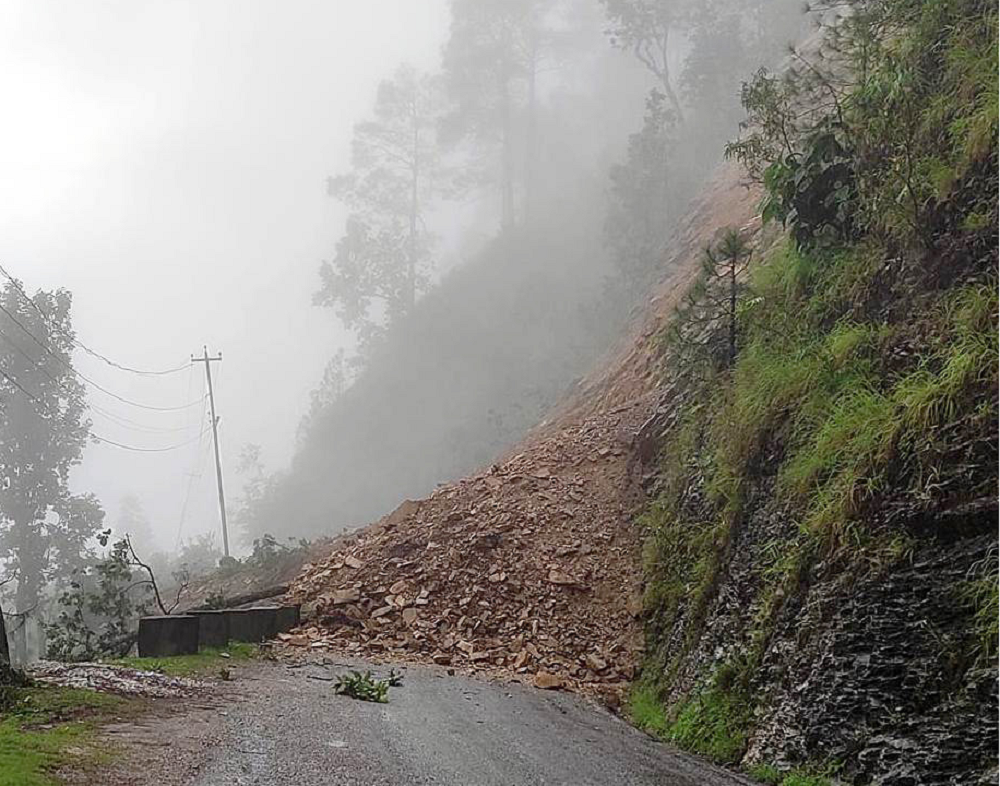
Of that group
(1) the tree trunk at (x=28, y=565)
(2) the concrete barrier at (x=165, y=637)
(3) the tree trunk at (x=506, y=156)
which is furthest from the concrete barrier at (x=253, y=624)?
(3) the tree trunk at (x=506, y=156)

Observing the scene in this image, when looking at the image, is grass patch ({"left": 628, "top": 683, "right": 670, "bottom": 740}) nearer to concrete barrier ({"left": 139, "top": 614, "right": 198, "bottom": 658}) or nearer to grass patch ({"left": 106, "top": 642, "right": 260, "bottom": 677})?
grass patch ({"left": 106, "top": 642, "right": 260, "bottom": 677})

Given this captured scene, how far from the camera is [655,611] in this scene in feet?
32.3

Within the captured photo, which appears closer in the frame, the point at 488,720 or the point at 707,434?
the point at 488,720

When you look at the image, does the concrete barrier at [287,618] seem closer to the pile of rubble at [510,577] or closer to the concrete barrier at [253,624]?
the concrete barrier at [253,624]

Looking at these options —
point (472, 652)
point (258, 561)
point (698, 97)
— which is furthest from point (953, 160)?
point (698, 97)

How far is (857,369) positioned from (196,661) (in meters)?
7.89

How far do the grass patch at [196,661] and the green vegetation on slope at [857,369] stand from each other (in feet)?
16.0

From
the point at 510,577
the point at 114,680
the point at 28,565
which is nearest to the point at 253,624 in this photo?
the point at 510,577

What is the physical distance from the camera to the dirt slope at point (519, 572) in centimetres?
1045

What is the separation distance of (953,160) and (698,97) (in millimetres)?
28991

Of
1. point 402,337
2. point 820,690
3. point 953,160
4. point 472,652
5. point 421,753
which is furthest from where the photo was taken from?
point 402,337

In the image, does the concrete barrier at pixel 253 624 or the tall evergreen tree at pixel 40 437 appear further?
the tall evergreen tree at pixel 40 437

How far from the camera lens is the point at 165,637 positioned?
1027 centimetres

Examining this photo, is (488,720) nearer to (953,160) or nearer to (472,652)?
(472,652)
